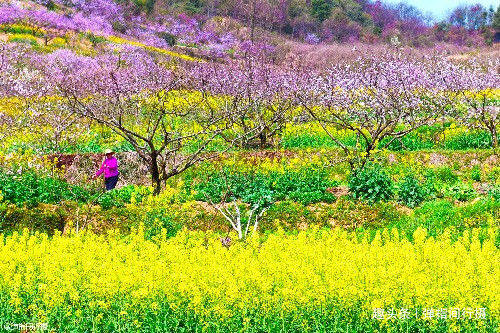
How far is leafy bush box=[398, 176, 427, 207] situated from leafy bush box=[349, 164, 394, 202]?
9.2 inches

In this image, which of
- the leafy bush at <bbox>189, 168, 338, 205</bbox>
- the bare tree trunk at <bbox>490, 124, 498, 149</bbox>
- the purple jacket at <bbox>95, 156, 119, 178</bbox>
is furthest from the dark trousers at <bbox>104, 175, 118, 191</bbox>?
the bare tree trunk at <bbox>490, 124, 498, 149</bbox>

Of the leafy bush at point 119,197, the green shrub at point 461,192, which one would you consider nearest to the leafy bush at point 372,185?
the green shrub at point 461,192

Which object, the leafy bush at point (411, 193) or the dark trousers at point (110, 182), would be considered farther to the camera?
the dark trousers at point (110, 182)

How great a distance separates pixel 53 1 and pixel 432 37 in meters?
37.5

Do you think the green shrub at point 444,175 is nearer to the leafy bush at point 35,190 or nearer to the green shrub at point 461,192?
the green shrub at point 461,192

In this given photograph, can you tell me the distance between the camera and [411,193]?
44.4ft

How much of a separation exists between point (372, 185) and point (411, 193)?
84 cm

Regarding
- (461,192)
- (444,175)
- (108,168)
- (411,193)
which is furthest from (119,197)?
(444,175)

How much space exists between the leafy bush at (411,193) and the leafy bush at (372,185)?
0.23 m

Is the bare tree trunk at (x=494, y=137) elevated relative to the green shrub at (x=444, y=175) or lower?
elevated

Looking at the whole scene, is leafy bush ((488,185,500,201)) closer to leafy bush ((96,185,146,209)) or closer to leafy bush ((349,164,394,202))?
leafy bush ((349,164,394,202))

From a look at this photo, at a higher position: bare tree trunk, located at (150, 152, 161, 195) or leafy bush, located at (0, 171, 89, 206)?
bare tree trunk, located at (150, 152, 161, 195)

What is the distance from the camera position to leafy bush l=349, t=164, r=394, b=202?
13562 millimetres

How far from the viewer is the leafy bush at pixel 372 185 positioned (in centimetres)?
1356
